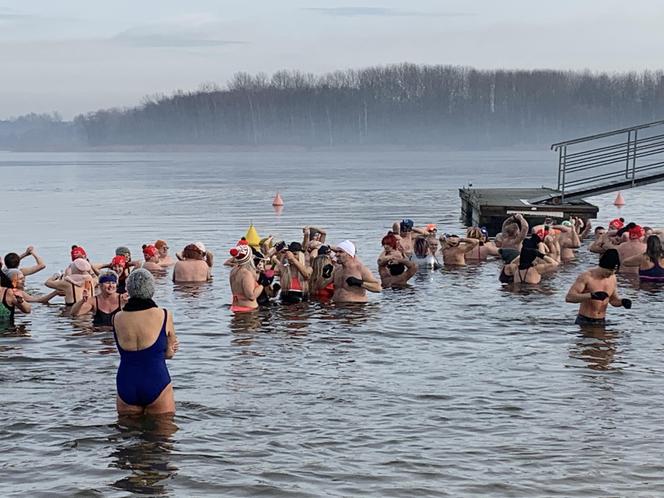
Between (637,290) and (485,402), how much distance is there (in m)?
8.88

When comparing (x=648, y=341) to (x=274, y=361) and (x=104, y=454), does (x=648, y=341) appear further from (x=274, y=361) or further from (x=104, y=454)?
(x=104, y=454)

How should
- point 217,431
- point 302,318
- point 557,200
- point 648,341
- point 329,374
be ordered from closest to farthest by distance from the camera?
point 217,431
point 329,374
point 648,341
point 302,318
point 557,200

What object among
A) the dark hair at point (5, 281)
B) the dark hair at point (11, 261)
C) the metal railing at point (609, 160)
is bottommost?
the dark hair at point (5, 281)

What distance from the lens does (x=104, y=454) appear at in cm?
977

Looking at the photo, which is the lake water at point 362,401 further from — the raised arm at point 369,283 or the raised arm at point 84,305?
the raised arm at point 369,283

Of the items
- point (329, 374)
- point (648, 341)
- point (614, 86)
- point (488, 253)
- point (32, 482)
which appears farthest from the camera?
point (614, 86)

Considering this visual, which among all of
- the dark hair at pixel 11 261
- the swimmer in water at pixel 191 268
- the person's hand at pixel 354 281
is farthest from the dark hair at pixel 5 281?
the swimmer in water at pixel 191 268

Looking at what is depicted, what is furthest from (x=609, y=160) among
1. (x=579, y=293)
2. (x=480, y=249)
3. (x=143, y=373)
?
(x=143, y=373)

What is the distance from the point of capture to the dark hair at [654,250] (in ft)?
65.9

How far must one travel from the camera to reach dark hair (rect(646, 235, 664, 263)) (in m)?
20.1

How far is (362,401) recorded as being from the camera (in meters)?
11.7

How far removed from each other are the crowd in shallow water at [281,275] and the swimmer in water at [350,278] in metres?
0.02

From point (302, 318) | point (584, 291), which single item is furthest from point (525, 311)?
point (302, 318)

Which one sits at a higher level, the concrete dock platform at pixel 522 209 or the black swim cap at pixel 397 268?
the concrete dock platform at pixel 522 209
